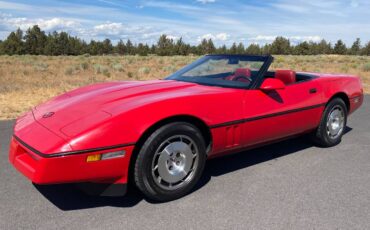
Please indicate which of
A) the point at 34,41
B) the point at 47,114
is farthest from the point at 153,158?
the point at 34,41

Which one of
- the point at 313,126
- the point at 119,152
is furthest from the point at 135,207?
the point at 313,126

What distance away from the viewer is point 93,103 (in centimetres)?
329

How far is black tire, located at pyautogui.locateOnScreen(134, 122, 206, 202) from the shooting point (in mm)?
2920

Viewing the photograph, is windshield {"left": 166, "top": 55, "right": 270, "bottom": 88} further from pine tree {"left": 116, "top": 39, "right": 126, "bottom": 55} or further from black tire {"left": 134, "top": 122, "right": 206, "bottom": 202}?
pine tree {"left": 116, "top": 39, "right": 126, "bottom": 55}

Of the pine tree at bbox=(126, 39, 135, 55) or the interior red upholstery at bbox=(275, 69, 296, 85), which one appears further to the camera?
the pine tree at bbox=(126, 39, 135, 55)

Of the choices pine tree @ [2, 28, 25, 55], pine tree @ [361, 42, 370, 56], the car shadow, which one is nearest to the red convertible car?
the car shadow

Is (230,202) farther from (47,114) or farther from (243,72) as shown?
(47,114)

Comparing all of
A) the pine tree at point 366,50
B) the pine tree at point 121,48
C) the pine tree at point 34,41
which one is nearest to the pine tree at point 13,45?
the pine tree at point 34,41

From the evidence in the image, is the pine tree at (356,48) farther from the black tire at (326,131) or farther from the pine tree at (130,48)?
the black tire at (326,131)

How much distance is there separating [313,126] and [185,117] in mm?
2186

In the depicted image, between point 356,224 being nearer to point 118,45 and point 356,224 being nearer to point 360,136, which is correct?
point 360,136

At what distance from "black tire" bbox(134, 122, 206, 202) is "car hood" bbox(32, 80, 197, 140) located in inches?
13.8

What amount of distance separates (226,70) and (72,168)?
7.92 feet

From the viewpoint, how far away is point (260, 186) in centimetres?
351
